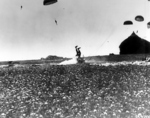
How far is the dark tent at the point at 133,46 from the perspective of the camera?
274 ft

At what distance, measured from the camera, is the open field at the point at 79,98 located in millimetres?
13844

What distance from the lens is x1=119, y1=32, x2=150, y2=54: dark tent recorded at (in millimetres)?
83562

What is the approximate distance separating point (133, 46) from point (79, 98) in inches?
2775

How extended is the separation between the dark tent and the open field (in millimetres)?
61474

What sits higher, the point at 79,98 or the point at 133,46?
the point at 133,46

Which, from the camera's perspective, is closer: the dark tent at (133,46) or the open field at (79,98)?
the open field at (79,98)

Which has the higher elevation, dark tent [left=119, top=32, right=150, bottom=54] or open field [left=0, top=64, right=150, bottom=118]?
dark tent [left=119, top=32, right=150, bottom=54]

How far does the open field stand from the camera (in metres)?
13.8

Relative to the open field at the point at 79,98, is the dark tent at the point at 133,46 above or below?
above

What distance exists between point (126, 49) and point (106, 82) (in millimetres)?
64227

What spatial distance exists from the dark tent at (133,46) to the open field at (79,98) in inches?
2420

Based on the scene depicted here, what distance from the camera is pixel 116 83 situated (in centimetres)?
2019

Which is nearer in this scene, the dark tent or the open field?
the open field

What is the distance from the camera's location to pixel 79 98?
54.0ft
